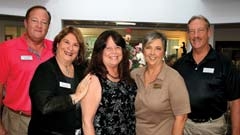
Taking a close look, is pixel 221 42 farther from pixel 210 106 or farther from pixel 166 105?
pixel 166 105

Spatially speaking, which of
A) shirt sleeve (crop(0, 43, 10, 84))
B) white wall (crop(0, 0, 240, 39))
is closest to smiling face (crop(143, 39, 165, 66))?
shirt sleeve (crop(0, 43, 10, 84))

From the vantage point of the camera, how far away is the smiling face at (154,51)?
262 cm

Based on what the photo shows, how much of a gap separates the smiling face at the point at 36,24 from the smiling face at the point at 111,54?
104 cm

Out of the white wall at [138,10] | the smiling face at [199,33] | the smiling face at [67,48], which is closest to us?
the smiling face at [67,48]

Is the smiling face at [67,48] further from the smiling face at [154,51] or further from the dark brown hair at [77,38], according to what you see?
the smiling face at [154,51]

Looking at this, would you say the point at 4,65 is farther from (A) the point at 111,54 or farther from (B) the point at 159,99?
(B) the point at 159,99

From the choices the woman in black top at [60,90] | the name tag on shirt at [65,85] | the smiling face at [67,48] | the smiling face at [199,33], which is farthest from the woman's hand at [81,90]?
the smiling face at [199,33]

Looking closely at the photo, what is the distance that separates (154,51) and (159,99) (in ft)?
1.26

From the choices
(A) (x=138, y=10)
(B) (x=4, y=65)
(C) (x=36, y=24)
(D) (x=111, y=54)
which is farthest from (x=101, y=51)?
(A) (x=138, y=10)

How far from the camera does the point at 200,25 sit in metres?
3.06

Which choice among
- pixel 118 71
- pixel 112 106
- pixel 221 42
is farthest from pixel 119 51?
pixel 221 42

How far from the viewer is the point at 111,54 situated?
246cm

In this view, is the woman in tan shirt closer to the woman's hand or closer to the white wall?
the woman's hand

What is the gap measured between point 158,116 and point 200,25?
100 centimetres
